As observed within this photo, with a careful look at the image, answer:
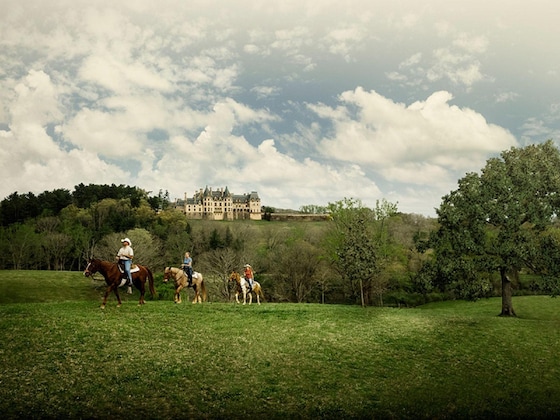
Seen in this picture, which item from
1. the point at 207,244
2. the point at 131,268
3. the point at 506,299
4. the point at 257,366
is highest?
the point at 207,244

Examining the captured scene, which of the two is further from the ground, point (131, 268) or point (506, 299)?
point (131, 268)

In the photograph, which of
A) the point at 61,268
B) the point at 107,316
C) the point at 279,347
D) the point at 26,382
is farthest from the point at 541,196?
the point at 61,268

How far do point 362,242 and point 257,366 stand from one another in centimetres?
3595

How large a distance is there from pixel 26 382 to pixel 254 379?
8.60 metres

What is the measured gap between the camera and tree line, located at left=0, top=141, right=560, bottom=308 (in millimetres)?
37312

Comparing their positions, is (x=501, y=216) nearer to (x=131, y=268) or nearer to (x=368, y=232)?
(x=368, y=232)

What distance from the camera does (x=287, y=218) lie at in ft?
642

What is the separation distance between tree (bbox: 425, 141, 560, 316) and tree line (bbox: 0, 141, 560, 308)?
10 centimetres

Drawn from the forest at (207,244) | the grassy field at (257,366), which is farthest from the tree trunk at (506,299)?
the forest at (207,244)

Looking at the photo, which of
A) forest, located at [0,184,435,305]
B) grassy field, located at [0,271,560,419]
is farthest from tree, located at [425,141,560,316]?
forest, located at [0,184,435,305]

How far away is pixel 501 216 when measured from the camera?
3672 cm

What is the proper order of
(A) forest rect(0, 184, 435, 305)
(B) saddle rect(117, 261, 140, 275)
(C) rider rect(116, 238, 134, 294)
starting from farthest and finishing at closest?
1. (A) forest rect(0, 184, 435, 305)
2. (B) saddle rect(117, 261, 140, 275)
3. (C) rider rect(116, 238, 134, 294)

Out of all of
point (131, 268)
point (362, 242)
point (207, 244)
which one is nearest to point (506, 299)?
point (362, 242)

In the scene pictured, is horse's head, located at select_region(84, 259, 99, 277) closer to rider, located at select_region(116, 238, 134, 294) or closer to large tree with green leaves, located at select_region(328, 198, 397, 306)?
rider, located at select_region(116, 238, 134, 294)
